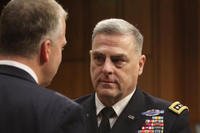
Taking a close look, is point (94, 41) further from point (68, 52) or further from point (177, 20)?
point (68, 52)

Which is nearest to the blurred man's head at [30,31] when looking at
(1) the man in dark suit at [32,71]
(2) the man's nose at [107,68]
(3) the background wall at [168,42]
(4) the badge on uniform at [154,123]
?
(1) the man in dark suit at [32,71]

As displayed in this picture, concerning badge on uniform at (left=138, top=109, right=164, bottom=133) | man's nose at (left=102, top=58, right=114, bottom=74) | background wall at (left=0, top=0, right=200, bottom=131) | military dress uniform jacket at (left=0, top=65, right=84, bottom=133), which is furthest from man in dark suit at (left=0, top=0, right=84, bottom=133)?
background wall at (left=0, top=0, right=200, bottom=131)

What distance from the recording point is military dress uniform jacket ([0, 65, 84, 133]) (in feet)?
4.52

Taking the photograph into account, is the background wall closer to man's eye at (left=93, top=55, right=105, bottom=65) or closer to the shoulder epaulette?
the shoulder epaulette

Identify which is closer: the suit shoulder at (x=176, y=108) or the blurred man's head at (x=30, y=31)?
the blurred man's head at (x=30, y=31)

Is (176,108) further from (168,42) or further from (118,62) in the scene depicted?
(168,42)

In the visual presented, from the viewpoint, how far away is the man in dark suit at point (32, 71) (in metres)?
1.38

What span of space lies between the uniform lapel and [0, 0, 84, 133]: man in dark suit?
2.37 ft

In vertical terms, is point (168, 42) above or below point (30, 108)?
below

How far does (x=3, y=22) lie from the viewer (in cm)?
149

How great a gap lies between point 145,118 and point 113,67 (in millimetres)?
271

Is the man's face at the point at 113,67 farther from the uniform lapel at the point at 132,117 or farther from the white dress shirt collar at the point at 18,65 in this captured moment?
the white dress shirt collar at the point at 18,65

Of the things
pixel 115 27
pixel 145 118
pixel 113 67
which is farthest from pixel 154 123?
pixel 115 27

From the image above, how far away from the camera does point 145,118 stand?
2.24 metres
